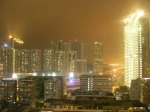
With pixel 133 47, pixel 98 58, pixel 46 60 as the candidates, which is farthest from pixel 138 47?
pixel 46 60

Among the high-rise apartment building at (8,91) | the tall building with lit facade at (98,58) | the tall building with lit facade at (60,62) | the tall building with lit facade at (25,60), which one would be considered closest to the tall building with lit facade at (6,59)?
the tall building with lit facade at (25,60)

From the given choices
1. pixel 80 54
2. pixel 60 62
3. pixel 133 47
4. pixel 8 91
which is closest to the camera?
pixel 8 91

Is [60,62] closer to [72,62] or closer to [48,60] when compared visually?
[48,60]

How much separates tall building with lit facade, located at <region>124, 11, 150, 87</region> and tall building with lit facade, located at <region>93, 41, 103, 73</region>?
3.62 metres

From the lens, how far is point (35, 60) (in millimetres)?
14391

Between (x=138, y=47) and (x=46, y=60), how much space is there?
5326 millimetres

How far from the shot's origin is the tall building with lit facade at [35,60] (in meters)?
14.3

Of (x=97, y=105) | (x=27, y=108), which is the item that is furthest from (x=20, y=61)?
(x=97, y=105)

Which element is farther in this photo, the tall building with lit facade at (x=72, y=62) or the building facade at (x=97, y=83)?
the tall building with lit facade at (x=72, y=62)

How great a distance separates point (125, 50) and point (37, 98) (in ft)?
23.5

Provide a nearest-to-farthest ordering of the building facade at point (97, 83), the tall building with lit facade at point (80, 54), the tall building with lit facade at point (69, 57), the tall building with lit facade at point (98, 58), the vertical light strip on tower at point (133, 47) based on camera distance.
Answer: the building facade at point (97, 83), the vertical light strip on tower at point (133, 47), the tall building with lit facade at point (69, 57), the tall building with lit facade at point (80, 54), the tall building with lit facade at point (98, 58)

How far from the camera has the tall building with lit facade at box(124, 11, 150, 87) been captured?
1220cm

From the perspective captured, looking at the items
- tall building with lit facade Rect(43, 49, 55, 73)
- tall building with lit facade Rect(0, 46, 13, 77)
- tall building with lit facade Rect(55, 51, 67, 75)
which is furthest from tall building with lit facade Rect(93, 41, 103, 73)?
tall building with lit facade Rect(0, 46, 13, 77)

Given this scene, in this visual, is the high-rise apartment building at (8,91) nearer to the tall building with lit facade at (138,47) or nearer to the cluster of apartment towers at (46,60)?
the cluster of apartment towers at (46,60)
